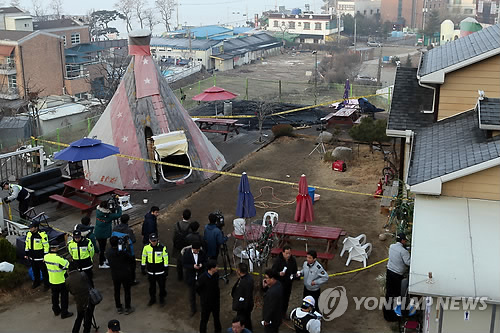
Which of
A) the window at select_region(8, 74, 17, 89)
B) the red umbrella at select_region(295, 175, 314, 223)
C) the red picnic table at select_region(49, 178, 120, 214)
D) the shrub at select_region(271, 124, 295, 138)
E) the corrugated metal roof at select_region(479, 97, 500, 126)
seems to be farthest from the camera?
the window at select_region(8, 74, 17, 89)

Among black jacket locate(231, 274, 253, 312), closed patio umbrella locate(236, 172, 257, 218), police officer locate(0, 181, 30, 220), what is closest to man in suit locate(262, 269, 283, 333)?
black jacket locate(231, 274, 253, 312)

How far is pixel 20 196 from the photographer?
16469mm

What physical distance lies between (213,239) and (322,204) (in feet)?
18.3

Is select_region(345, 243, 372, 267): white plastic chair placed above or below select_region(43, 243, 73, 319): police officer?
below

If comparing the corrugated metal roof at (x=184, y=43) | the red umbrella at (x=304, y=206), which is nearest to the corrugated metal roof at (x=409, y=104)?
the red umbrella at (x=304, y=206)

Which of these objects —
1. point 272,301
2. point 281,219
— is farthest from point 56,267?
point 281,219

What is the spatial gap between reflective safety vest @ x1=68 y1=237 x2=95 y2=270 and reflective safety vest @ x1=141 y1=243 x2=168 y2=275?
116 centimetres

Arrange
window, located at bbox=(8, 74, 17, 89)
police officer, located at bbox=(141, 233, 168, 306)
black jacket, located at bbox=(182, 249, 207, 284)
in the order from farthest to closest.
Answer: window, located at bbox=(8, 74, 17, 89) < police officer, located at bbox=(141, 233, 168, 306) < black jacket, located at bbox=(182, 249, 207, 284)

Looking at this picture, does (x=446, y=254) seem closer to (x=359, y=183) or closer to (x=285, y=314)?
(x=285, y=314)

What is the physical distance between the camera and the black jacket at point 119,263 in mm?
11391

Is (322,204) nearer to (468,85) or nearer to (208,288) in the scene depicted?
(468,85)

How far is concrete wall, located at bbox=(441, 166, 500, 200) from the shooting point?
37.3ft

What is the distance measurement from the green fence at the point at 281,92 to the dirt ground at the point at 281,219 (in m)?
10.0

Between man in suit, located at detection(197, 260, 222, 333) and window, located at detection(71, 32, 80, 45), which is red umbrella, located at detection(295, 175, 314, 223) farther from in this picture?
window, located at detection(71, 32, 80, 45)
